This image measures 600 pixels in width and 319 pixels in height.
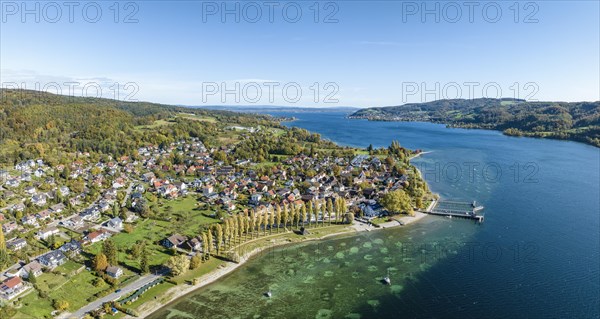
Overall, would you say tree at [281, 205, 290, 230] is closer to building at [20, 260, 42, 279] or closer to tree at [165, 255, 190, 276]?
tree at [165, 255, 190, 276]

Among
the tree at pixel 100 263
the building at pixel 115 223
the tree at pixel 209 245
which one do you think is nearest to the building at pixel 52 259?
the tree at pixel 100 263

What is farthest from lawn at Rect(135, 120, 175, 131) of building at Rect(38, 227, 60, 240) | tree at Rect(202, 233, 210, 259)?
tree at Rect(202, 233, 210, 259)

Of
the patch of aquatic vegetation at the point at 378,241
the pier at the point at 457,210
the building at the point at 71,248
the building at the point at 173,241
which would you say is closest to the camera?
the building at the point at 71,248

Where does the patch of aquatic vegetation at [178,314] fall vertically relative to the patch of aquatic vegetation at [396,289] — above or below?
below

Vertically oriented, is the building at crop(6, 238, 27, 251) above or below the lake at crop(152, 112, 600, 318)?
above

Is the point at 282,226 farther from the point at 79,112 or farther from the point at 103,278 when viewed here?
the point at 79,112

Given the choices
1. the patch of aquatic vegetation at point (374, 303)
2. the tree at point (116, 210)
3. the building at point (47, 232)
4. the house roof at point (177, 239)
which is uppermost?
the tree at point (116, 210)

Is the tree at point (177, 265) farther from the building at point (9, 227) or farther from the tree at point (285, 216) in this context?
the building at point (9, 227)
